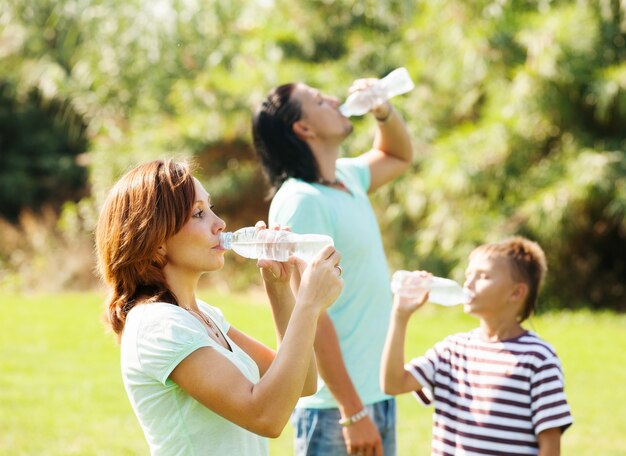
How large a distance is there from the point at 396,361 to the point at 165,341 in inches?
45.8

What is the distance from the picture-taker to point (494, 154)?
11.4 metres

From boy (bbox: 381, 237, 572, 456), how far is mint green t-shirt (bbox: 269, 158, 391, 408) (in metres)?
0.14

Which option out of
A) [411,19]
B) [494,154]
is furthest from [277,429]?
[411,19]

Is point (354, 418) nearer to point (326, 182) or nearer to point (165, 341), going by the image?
point (326, 182)

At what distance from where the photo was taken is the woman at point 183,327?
2.00m

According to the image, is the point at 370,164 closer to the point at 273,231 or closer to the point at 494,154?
the point at 273,231

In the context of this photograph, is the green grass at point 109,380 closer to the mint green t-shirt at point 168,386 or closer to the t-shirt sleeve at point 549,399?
the t-shirt sleeve at point 549,399

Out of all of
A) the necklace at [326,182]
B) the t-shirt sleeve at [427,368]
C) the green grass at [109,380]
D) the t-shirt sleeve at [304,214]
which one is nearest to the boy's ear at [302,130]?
the necklace at [326,182]

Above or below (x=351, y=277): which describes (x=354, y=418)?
below

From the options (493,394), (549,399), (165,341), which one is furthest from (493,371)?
(165,341)

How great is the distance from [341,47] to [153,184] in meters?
12.8

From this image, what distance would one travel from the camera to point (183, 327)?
6.80 feet

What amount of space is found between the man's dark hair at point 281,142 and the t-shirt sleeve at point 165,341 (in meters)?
1.28

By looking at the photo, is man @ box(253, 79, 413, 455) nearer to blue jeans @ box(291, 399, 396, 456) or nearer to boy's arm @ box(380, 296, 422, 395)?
blue jeans @ box(291, 399, 396, 456)
